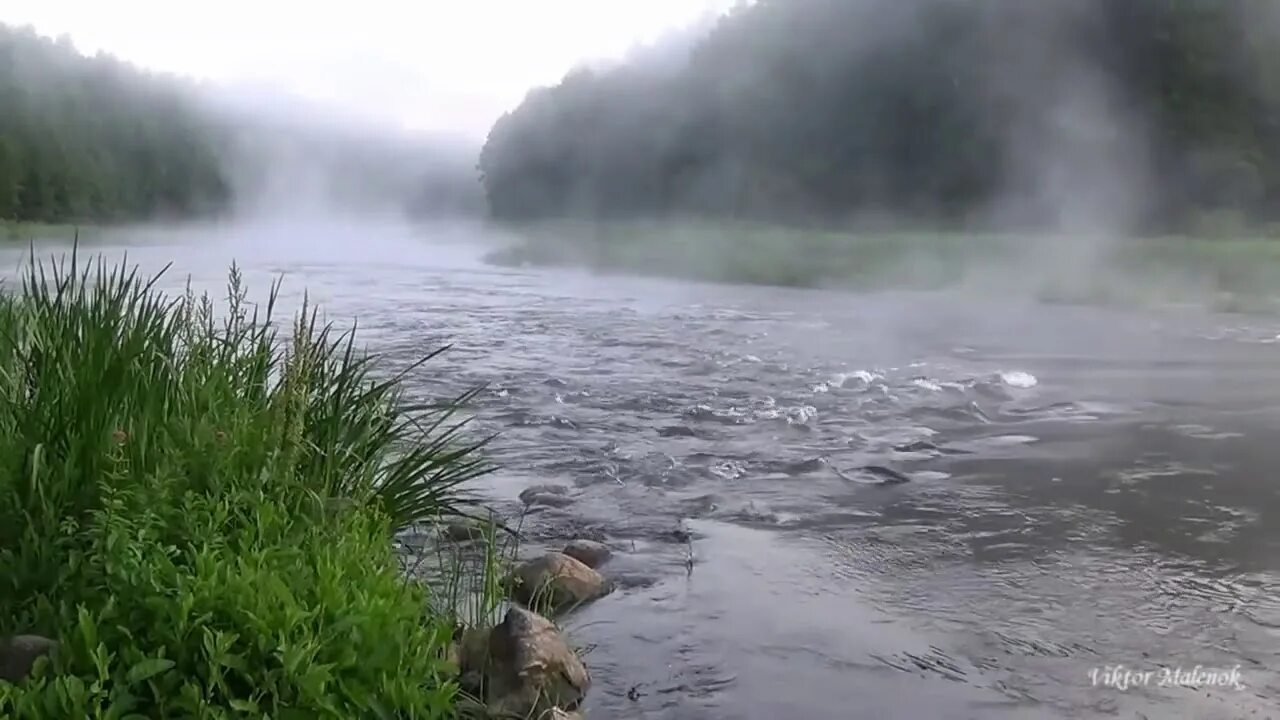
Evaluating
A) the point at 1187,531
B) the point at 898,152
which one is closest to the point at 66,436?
the point at 1187,531

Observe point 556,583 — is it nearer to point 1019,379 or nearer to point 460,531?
point 460,531

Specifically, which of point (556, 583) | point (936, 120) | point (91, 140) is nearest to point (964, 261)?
point (936, 120)

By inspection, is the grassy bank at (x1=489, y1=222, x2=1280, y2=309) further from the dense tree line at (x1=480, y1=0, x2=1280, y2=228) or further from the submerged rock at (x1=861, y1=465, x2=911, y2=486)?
the submerged rock at (x1=861, y1=465, x2=911, y2=486)

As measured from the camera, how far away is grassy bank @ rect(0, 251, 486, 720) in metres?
2.74

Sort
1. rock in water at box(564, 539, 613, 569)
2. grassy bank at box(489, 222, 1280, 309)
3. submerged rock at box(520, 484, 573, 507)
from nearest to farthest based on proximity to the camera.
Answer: rock in water at box(564, 539, 613, 569) → submerged rock at box(520, 484, 573, 507) → grassy bank at box(489, 222, 1280, 309)

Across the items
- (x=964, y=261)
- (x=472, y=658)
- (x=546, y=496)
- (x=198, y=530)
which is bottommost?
(x=546, y=496)

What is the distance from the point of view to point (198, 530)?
3.20 meters

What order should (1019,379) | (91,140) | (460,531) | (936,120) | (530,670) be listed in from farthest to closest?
(936,120) < (91,140) < (1019,379) < (460,531) < (530,670)

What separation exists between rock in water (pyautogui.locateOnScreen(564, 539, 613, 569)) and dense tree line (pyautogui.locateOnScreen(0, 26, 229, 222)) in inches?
844

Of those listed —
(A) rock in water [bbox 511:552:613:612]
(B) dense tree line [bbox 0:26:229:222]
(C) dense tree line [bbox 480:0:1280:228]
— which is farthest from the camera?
(C) dense tree line [bbox 480:0:1280:228]

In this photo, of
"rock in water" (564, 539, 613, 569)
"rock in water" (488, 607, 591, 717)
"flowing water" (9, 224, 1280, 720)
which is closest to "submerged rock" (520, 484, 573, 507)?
"flowing water" (9, 224, 1280, 720)

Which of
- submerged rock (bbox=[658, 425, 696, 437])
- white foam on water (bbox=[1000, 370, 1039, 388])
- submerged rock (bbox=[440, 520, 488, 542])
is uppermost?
white foam on water (bbox=[1000, 370, 1039, 388])

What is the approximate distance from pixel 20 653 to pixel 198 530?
52 cm

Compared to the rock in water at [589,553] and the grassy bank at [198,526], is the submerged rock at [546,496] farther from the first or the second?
the grassy bank at [198,526]
